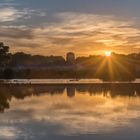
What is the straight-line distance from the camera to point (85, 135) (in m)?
18.0

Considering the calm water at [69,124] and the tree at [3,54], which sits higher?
the tree at [3,54]

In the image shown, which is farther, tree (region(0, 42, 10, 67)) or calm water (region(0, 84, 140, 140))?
tree (region(0, 42, 10, 67))

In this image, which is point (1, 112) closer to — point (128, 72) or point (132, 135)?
point (132, 135)

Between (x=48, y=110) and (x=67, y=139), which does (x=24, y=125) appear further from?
(x=48, y=110)

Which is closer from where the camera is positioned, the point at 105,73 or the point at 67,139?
the point at 67,139

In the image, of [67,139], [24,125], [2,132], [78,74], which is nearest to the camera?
[67,139]

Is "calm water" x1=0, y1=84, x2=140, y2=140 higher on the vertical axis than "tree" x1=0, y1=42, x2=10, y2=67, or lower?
lower

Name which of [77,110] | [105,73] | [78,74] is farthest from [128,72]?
[77,110]

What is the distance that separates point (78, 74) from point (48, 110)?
84.6m

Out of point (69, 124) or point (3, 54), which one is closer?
point (69, 124)

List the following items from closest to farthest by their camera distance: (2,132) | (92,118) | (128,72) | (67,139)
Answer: (67,139) → (2,132) → (92,118) → (128,72)

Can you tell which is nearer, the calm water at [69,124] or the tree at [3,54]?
the calm water at [69,124]

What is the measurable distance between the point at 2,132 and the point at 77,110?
996 cm

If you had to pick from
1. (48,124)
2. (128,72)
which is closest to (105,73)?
(128,72)
